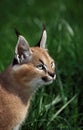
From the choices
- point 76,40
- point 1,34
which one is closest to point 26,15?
point 1,34

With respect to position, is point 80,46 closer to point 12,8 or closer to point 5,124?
point 5,124

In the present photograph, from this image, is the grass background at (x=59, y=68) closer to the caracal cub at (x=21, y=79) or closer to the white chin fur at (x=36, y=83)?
the caracal cub at (x=21, y=79)

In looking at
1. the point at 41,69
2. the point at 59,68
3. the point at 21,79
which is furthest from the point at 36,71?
the point at 59,68

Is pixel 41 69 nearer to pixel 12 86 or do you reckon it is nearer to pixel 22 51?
pixel 22 51

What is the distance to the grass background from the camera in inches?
276

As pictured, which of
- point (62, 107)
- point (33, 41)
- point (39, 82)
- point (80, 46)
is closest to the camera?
point (39, 82)

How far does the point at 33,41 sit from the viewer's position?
9.66 m

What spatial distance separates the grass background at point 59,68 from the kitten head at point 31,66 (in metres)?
0.75

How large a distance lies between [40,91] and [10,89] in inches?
44.4

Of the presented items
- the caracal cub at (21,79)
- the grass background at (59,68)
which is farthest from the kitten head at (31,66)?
the grass background at (59,68)

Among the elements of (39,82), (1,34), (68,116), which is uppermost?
(1,34)

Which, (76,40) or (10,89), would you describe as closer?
(10,89)

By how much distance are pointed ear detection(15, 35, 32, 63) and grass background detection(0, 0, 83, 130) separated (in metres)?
0.88

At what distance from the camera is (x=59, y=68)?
27.9 ft
